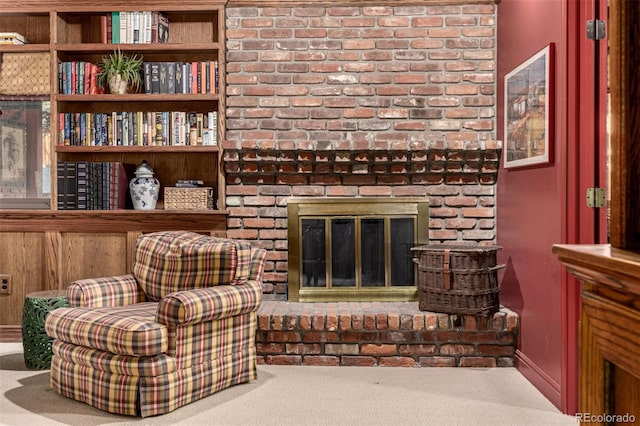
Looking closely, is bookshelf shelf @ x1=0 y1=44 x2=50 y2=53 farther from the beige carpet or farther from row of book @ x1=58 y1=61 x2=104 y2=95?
the beige carpet

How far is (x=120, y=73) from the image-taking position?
13.4ft

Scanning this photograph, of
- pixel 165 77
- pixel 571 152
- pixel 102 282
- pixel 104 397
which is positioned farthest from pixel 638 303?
pixel 165 77

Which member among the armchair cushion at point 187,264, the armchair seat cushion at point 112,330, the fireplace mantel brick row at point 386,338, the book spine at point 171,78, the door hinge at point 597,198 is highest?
the book spine at point 171,78

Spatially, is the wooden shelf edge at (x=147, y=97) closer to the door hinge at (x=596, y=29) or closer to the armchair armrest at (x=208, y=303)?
the armchair armrest at (x=208, y=303)

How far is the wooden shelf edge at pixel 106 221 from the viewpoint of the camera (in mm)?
4078

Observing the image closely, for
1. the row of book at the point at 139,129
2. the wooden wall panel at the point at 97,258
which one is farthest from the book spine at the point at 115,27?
the wooden wall panel at the point at 97,258

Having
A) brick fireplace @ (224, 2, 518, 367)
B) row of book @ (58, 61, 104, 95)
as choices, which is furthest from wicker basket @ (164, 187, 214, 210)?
row of book @ (58, 61, 104, 95)

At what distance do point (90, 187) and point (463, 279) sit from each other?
2.45 m

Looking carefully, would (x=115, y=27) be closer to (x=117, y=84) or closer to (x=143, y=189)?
(x=117, y=84)

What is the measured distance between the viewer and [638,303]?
30.0 inches

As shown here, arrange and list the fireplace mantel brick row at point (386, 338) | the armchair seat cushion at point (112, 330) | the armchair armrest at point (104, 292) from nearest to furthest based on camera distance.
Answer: the armchair seat cushion at point (112, 330)
the armchair armrest at point (104, 292)
the fireplace mantel brick row at point (386, 338)

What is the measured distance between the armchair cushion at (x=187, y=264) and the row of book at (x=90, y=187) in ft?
2.87

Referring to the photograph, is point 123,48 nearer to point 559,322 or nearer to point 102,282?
point 102,282

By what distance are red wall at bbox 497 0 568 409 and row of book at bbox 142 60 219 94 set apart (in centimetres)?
187
